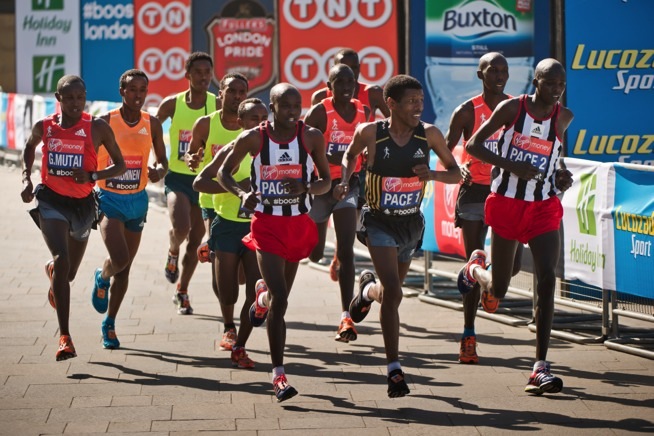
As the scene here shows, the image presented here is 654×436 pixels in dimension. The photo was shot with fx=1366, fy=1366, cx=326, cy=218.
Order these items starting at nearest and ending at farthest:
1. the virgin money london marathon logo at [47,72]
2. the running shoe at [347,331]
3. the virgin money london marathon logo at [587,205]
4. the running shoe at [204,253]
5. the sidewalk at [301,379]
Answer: the sidewalk at [301,379] → the running shoe at [347,331] → the virgin money london marathon logo at [587,205] → the running shoe at [204,253] → the virgin money london marathon logo at [47,72]

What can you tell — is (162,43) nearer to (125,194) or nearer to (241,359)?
(125,194)

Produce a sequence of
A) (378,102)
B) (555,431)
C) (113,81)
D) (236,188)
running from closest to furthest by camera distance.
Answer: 1. (555,431)
2. (236,188)
3. (378,102)
4. (113,81)

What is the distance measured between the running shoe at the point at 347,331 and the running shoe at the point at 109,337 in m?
1.71

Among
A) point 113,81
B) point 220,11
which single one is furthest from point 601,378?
point 113,81

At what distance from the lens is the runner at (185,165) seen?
11531 millimetres

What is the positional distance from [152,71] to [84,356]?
663 inches

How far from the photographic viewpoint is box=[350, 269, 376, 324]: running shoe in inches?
372

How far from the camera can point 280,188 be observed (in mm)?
8602

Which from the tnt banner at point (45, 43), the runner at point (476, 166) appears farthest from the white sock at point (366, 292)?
the tnt banner at point (45, 43)

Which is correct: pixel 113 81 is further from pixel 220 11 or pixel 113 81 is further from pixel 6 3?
pixel 6 3

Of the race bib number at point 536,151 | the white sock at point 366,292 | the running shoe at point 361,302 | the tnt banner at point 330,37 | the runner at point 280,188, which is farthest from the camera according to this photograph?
the tnt banner at point 330,37

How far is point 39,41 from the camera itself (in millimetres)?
29031

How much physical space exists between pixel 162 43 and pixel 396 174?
18.2 metres

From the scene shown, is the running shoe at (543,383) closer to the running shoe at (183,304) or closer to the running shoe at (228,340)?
the running shoe at (228,340)
